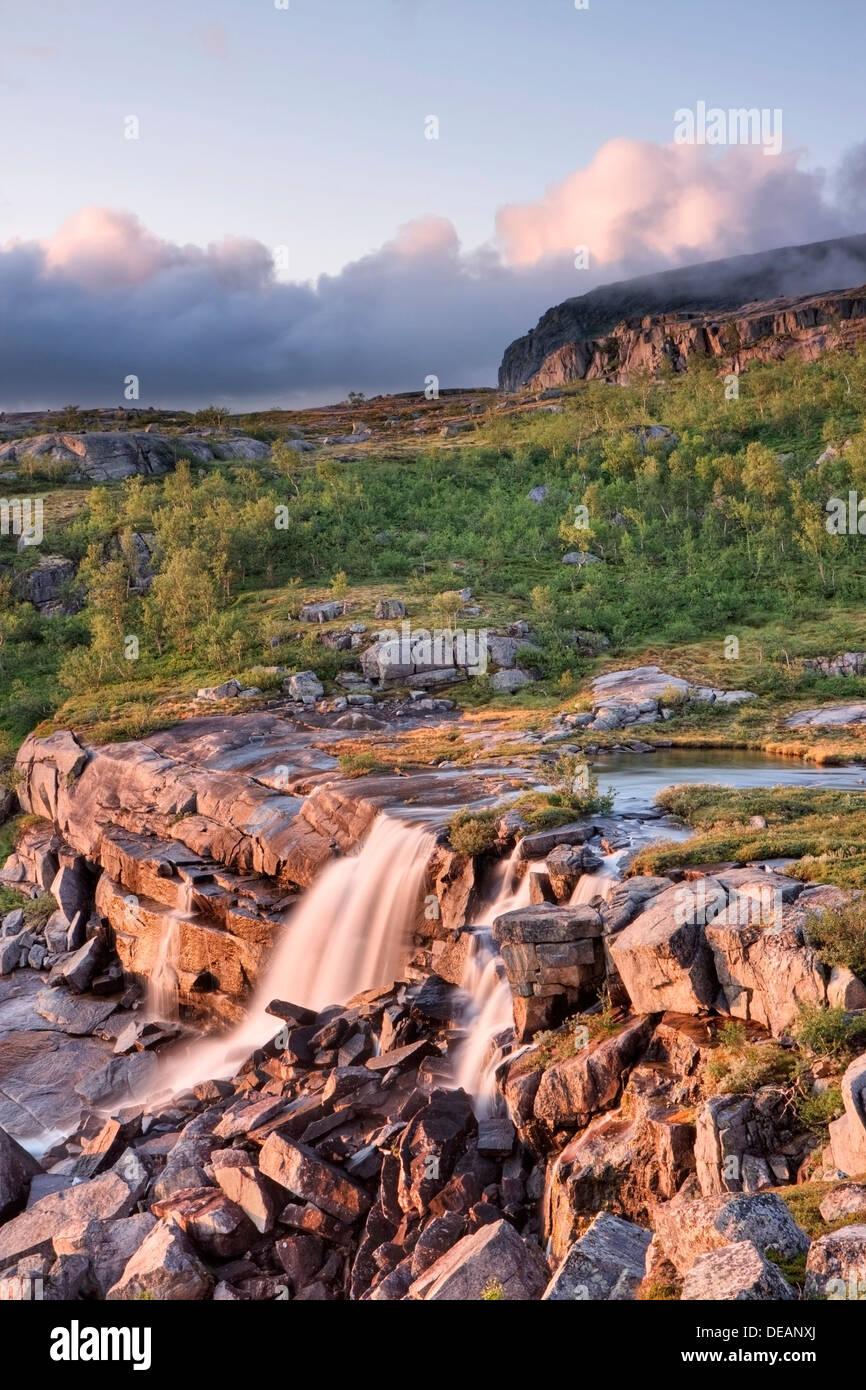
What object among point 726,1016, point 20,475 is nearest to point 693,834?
point 726,1016

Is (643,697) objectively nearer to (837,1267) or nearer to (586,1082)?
(586,1082)

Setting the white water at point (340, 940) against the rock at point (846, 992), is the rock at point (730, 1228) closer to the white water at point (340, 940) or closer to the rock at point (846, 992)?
the rock at point (846, 992)

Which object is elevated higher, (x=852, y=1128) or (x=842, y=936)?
(x=842, y=936)

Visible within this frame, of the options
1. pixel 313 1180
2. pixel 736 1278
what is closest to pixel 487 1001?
pixel 313 1180

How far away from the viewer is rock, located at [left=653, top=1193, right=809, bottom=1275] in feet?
27.9

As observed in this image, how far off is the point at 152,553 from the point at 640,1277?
59.4m

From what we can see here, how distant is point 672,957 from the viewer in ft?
46.0

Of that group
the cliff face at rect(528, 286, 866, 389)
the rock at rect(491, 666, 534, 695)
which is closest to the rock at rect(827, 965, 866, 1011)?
the rock at rect(491, 666, 534, 695)

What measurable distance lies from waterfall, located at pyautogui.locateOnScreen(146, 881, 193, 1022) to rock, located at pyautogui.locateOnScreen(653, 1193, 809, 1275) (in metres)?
18.9

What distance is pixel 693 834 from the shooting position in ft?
67.4

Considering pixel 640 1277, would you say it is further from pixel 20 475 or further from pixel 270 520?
pixel 20 475

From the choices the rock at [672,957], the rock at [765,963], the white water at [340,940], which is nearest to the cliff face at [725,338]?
the white water at [340,940]

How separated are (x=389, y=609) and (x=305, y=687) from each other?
955 cm
